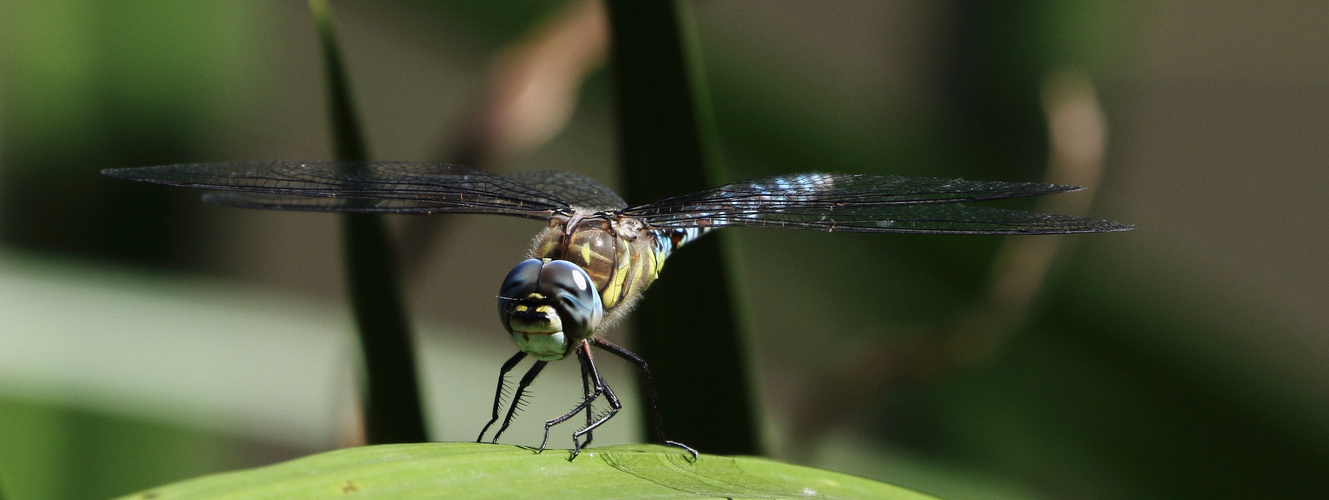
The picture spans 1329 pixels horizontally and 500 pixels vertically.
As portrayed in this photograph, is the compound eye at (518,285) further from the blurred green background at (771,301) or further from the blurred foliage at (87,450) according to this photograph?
the blurred foliage at (87,450)

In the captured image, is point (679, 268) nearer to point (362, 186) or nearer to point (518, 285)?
point (518, 285)

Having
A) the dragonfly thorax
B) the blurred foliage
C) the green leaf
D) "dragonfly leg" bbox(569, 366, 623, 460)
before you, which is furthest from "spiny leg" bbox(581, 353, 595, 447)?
the blurred foliage

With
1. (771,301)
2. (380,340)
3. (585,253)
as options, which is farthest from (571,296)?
(771,301)

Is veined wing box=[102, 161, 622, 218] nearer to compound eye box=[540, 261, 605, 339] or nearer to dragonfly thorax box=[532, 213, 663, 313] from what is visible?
dragonfly thorax box=[532, 213, 663, 313]

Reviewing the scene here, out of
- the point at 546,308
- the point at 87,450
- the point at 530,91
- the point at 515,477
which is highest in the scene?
the point at 530,91

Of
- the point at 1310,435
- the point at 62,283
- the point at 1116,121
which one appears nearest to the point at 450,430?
the point at 62,283

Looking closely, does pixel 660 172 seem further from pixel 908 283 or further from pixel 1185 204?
pixel 1185 204
